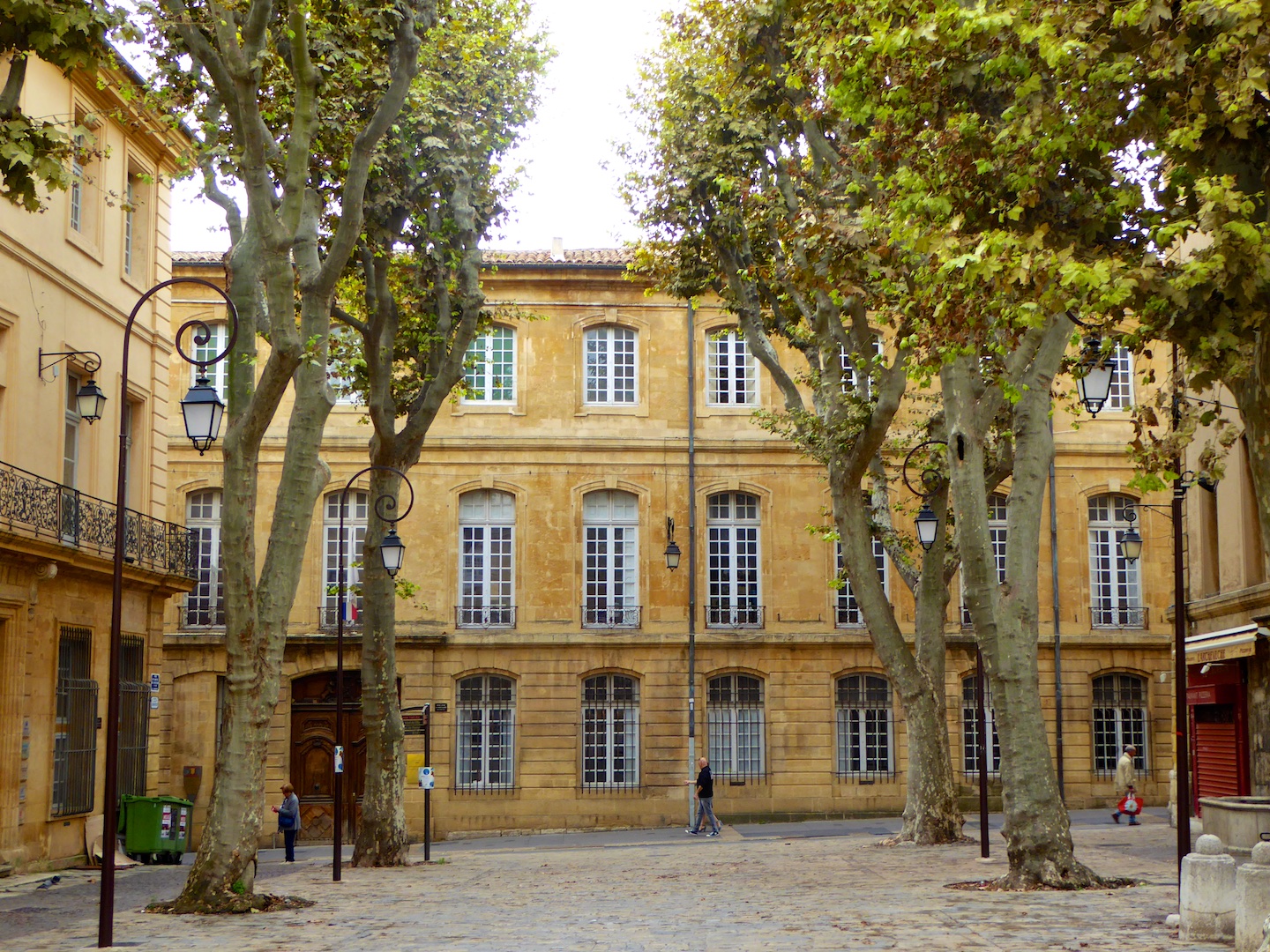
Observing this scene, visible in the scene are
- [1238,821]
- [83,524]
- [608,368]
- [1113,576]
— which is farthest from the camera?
[1113,576]

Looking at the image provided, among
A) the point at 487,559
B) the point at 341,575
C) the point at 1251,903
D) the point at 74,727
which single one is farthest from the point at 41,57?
the point at 487,559

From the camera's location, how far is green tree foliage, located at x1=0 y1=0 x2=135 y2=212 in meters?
10.8

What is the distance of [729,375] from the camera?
113 feet

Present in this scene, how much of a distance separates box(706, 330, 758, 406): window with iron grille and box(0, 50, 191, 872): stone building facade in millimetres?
12446

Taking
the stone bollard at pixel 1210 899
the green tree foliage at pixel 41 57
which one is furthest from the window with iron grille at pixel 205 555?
the stone bollard at pixel 1210 899

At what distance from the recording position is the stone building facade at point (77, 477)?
20.2m

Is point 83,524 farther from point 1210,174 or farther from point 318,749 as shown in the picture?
point 1210,174

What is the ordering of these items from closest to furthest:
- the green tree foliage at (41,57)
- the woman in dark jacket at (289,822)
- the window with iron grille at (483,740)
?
the green tree foliage at (41,57)
the woman in dark jacket at (289,822)
the window with iron grille at (483,740)

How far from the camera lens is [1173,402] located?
12688 millimetres

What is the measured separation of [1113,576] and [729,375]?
31.8 ft

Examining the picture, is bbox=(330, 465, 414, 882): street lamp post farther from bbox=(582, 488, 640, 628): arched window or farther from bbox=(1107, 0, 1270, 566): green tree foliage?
bbox=(582, 488, 640, 628): arched window

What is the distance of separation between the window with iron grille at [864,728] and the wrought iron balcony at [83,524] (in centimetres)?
1419

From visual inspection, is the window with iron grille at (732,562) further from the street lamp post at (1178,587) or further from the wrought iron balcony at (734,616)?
the street lamp post at (1178,587)

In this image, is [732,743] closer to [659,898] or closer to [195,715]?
[195,715]
